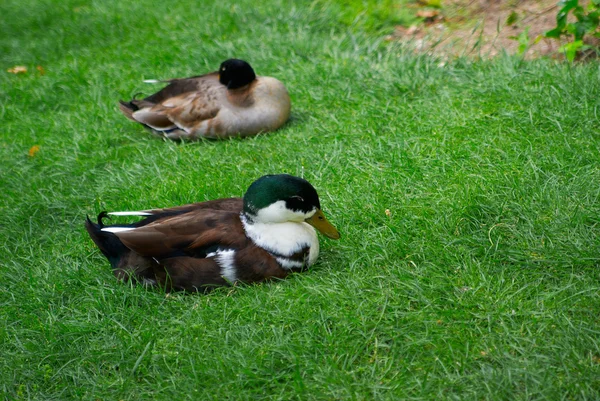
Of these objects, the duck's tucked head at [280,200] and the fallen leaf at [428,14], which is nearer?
the duck's tucked head at [280,200]

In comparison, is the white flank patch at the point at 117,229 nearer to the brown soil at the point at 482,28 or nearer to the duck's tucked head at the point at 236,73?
the duck's tucked head at the point at 236,73

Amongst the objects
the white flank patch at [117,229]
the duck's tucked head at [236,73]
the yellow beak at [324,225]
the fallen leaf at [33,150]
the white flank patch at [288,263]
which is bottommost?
the fallen leaf at [33,150]

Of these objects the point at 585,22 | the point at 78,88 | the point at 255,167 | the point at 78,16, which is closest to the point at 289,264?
the point at 255,167

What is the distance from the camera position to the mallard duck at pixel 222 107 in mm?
5934

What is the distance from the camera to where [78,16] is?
9.28 m

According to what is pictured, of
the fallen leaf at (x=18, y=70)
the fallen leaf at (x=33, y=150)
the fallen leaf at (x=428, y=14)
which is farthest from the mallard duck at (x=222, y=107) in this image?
the fallen leaf at (x=18, y=70)

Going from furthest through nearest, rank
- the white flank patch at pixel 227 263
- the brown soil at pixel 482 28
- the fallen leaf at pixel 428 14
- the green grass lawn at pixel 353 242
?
the fallen leaf at pixel 428 14 → the brown soil at pixel 482 28 → the white flank patch at pixel 227 263 → the green grass lawn at pixel 353 242

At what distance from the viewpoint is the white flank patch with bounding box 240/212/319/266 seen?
3.94 metres

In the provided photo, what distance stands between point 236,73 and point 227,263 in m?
2.54

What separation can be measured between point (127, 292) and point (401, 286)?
1.45m

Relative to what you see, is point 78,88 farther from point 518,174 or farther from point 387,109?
point 518,174

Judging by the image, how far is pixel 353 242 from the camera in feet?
13.8

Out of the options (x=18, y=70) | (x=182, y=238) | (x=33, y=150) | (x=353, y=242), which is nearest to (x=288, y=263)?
(x=353, y=242)

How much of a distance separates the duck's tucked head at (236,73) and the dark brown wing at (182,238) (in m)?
2.32
